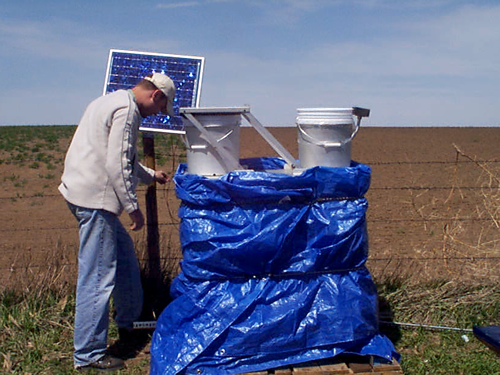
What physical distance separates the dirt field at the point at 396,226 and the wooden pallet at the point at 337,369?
1.26m

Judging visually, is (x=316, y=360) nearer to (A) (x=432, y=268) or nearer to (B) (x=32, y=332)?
(B) (x=32, y=332)

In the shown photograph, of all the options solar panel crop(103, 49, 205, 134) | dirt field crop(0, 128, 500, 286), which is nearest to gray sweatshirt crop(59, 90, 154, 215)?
solar panel crop(103, 49, 205, 134)

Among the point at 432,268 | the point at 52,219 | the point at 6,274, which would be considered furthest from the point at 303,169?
Result: the point at 52,219

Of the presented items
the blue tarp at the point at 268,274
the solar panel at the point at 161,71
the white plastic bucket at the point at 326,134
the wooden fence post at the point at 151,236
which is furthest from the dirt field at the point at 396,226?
the white plastic bucket at the point at 326,134

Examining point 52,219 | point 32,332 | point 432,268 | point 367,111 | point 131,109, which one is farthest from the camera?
point 52,219

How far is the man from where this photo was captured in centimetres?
322

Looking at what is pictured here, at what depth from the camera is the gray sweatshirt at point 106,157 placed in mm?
3195

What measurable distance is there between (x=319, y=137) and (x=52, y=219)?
→ 272 inches

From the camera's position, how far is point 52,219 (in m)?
9.21

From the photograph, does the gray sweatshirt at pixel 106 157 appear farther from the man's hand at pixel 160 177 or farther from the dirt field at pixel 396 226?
the dirt field at pixel 396 226

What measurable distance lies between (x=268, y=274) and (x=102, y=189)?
3.58 feet

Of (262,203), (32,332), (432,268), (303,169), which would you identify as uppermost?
(303,169)

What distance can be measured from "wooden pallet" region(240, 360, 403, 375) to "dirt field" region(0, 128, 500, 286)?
4.13 feet

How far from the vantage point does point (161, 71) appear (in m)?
4.13
